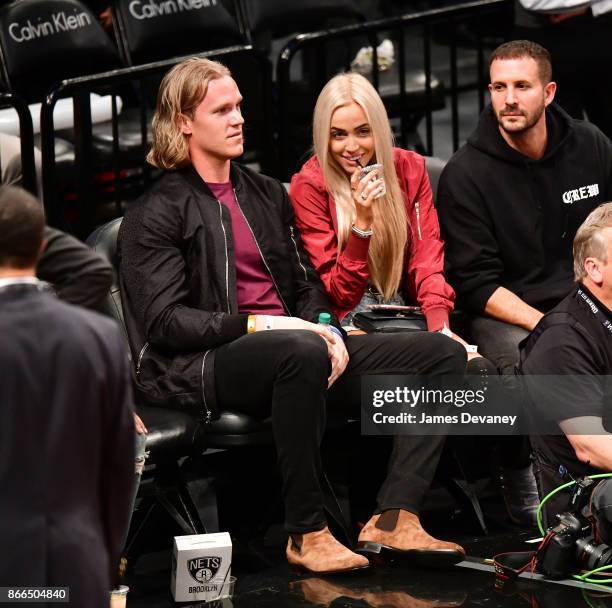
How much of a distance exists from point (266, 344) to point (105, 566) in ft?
5.80

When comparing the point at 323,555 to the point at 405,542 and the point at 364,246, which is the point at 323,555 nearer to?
the point at 405,542

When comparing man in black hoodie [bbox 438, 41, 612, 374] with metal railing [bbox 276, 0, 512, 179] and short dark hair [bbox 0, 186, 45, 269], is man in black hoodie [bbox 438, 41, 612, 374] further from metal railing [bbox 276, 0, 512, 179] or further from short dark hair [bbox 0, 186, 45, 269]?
short dark hair [bbox 0, 186, 45, 269]

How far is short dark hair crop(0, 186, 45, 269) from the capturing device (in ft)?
9.50

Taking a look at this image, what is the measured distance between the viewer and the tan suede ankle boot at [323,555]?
4.49 m

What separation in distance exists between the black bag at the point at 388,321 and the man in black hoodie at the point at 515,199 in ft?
1.13

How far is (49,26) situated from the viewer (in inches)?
259

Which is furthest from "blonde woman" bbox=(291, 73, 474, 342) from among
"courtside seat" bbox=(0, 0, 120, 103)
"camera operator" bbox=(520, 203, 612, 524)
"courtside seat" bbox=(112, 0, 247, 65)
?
"courtside seat" bbox=(112, 0, 247, 65)

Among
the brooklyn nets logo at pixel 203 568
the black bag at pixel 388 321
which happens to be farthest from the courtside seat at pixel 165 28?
the brooklyn nets logo at pixel 203 568

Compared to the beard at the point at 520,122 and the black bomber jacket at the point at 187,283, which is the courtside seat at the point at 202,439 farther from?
the beard at the point at 520,122

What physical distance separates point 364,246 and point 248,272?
41 cm

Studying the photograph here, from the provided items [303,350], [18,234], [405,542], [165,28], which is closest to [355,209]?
[303,350]

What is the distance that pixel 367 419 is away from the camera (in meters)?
4.91

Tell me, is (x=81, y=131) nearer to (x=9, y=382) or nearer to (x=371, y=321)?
(x=371, y=321)

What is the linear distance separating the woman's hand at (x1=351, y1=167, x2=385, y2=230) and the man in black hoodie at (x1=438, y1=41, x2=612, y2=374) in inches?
22.1
